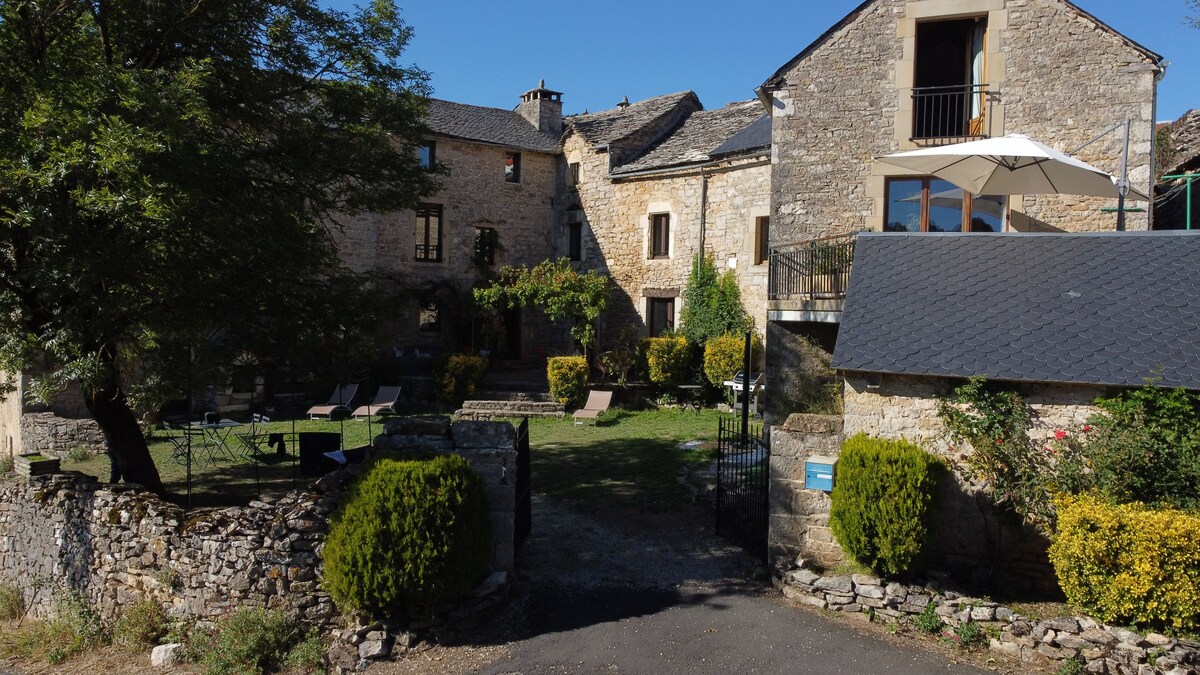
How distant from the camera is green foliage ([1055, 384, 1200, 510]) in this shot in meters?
6.63

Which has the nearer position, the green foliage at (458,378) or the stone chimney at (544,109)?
the green foliage at (458,378)

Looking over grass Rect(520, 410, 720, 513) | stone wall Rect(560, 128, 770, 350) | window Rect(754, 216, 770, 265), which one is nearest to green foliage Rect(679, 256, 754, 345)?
stone wall Rect(560, 128, 770, 350)

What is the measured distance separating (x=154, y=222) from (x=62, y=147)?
94 centimetres

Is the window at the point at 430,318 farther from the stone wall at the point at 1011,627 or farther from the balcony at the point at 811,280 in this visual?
the stone wall at the point at 1011,627

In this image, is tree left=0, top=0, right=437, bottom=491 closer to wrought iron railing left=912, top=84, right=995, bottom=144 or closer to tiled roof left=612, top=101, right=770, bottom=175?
wrought iron railing left=912, top=84, right=995, bottom=144

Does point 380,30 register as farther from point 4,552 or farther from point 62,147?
point 4,552

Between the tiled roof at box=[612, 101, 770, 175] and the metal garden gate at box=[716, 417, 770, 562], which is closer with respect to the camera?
the metal garden gate at box=[716, 417, 770, 562]

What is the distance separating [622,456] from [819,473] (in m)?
6.43

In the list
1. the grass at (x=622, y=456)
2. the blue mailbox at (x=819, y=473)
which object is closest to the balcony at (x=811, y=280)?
the grass at (x=622, y=456)

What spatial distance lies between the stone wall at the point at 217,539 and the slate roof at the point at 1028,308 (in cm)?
374

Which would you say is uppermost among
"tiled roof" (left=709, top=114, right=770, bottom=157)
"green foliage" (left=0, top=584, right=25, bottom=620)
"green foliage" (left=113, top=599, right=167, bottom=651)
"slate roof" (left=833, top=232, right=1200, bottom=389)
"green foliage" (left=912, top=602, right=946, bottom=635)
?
"tiled roof" (left=709, top=114, right=770, bottom=157)

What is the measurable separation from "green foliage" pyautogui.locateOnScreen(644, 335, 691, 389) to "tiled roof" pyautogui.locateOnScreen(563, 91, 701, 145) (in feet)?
23.4

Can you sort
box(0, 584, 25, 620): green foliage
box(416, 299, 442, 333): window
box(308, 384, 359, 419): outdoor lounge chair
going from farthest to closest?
box(416, 299, 442, 333): window < box(308, 384, 359, 419): outdoor lounge chair < box(0, 584, 25, 620): green foliage

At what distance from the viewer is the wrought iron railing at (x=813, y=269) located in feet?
37.2
